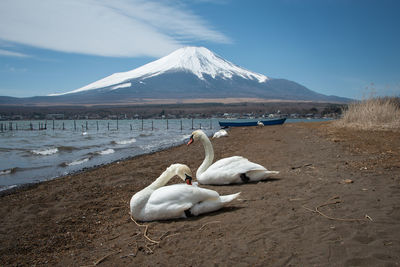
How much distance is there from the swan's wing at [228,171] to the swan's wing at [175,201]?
1.98 meters

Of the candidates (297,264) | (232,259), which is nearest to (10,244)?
(232,259)

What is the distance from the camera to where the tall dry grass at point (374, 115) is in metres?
16.9

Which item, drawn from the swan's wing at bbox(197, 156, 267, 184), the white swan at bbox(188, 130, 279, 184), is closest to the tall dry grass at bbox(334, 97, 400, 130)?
the white swan at bbox(188, 130, 279, 184)

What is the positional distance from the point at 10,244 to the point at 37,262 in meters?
1.27

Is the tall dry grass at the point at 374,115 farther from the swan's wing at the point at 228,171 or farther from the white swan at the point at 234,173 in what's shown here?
the swan's wing at the point at 228,171

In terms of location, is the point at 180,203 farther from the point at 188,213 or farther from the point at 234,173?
the point at 234,173

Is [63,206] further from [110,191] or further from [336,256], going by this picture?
[336,256]

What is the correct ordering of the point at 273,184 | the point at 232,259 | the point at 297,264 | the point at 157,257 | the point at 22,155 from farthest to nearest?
the point at 22,155
the point at 273,184
the point at 157,257
the point at 232,259
the point at 297,264

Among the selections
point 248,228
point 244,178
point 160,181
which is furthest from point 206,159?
point 248,228

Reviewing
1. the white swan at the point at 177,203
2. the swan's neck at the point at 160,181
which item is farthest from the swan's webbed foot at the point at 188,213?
the swan's neck at the point at 160,181

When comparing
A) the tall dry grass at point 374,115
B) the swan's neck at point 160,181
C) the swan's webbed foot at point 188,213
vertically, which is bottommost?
the swan's webbed foot at point 188,213

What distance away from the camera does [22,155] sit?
2061 cm

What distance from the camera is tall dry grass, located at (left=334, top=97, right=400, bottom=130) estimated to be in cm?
1689

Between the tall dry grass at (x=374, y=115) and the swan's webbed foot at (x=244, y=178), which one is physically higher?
the tall dry grass at (x=374, y=115)
